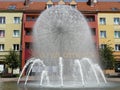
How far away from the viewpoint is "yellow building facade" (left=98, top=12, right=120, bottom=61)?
59.6 metres

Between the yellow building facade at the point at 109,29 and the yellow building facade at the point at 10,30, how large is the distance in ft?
56.1

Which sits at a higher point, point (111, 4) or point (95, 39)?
point (111, 4)

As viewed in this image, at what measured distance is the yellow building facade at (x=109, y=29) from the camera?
59625 mm

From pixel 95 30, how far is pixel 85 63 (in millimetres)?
28116

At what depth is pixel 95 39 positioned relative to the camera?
2306 inches

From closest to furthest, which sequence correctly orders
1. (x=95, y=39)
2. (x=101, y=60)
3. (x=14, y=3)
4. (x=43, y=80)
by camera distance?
(x=43, y=80) → (x=101, y=60) → (x=95, y=39) → (x=14, y=3)

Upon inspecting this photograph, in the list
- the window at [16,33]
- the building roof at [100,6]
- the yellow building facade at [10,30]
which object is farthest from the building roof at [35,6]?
the building roof at [100,6]

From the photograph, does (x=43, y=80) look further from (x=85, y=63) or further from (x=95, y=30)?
(x=95, y=30)

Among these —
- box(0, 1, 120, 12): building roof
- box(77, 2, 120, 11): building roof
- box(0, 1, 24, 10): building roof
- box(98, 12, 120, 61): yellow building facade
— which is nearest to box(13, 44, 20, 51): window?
box(0, 1, 120, 12): building roof

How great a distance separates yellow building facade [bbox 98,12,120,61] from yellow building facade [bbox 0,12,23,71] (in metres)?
17.1

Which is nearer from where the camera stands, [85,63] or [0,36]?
[85,63]

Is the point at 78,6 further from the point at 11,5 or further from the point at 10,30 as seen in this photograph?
the point at 10,30

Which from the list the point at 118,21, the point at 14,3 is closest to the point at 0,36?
the point at 14,3

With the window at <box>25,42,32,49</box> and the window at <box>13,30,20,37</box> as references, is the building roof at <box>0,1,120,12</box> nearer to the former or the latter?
the window at <box>13,30,20,37</box>
